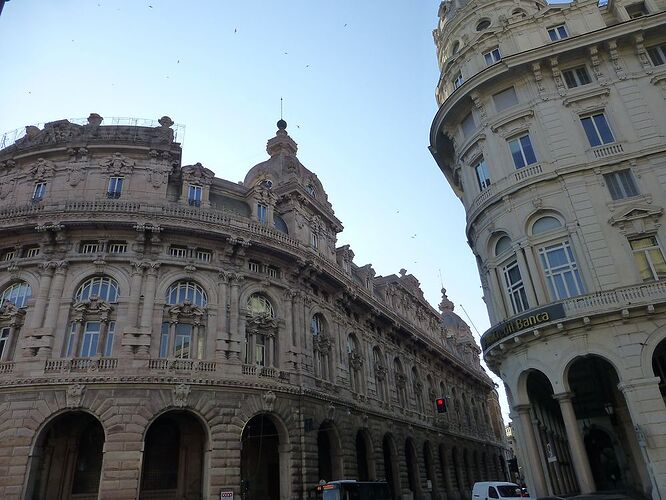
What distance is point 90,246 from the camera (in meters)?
28.5

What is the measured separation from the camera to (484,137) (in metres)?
27.5

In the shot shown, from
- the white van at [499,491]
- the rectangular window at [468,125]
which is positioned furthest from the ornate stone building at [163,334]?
the rectangular window at [468,125]

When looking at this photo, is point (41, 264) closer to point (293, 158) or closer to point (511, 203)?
point (293, 158)

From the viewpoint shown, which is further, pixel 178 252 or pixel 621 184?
pixel 178 252

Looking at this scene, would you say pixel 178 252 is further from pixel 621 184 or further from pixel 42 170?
pixel 621 184

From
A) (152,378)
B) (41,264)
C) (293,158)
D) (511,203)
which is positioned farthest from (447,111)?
(41,264)

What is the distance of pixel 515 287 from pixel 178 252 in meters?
19.2

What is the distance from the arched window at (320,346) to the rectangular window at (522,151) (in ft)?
55.3

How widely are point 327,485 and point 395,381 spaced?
22.6 metres

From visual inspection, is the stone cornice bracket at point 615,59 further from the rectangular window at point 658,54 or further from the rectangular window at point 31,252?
the rectangular window at point 31,252

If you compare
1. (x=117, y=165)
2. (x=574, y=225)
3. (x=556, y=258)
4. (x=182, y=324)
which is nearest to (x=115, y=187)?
(x=117, y=165)

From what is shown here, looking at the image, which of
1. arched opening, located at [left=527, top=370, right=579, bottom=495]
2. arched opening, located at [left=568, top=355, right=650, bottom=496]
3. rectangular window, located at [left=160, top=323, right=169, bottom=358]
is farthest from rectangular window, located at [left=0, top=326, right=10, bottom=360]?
arched opening, located at [left=568, top=355, right=650, bottom=496]

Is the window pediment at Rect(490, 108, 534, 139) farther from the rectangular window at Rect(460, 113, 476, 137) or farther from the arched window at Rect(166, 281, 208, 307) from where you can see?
the arched window at Rect(166, 281, 208, 307)

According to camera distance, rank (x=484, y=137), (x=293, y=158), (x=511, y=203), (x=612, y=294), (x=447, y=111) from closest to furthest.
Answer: (x=612, y=294)
(x=511, y=203)
(x=484, y=137)
(x=447, y=111)
(x=293, y=158)
